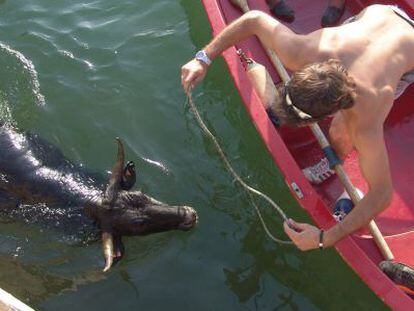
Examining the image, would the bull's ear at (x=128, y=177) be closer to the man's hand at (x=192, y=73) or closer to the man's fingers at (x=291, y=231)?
the man's hand at (x=192, y=73)

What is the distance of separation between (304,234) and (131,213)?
1.88 metres

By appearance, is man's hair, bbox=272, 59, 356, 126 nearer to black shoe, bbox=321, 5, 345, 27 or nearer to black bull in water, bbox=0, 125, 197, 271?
black bull in water, bbox=0, 125, 197, 271

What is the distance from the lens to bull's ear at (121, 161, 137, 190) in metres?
5.78

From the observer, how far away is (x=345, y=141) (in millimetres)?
5293

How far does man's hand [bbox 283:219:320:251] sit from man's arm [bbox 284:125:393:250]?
0.06 feet

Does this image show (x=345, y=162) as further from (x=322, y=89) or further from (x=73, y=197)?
(x=73, y=197)

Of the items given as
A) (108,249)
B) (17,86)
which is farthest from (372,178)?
(17,86)

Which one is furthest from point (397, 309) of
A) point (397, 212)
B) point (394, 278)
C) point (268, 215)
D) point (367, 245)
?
point (268, 215)

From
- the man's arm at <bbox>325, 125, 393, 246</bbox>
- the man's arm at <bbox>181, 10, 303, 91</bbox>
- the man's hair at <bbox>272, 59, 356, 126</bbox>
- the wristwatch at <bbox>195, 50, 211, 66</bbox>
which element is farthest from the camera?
the wristwatch at <bbox>195, 50, 211, 66</bbox>

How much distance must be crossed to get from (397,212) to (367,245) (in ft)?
3.30

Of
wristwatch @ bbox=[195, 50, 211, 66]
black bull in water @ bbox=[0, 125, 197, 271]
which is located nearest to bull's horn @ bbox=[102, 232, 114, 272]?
black bull in water @ bbox=[0, 125, 197, 271]

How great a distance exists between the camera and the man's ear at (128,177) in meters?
5.77

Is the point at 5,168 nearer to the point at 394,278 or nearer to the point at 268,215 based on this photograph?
the point at 268,215

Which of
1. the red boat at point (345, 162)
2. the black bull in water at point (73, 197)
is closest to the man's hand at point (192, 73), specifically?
the red boat at point (345, 162)
